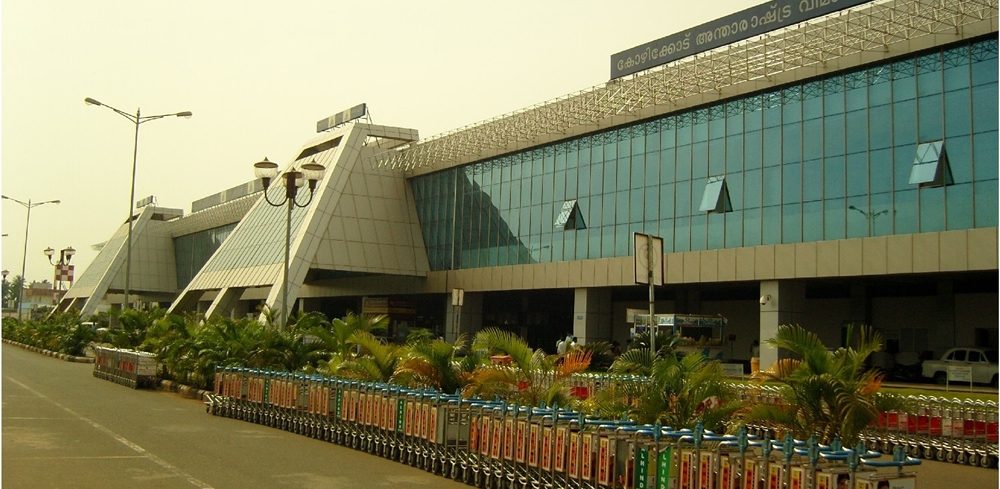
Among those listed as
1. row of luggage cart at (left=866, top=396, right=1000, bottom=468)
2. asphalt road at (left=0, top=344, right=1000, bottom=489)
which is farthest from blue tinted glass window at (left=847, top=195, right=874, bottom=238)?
asphalt road at (left=0, top=344, right=1000, bottom=489)

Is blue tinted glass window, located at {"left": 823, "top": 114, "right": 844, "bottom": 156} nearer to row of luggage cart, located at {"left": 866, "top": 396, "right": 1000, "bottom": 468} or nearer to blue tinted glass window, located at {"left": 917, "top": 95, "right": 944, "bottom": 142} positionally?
blue tinted glass window, located at {"left": 917, "top": 95, "right": 944, "bottom": 142}

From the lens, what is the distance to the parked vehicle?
1305 inches

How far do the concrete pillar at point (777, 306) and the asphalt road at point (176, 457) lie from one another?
20.2m

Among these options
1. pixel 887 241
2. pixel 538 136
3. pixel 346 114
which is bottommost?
pixel 887 241

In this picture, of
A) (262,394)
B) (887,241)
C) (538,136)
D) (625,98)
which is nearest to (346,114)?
(538,136)

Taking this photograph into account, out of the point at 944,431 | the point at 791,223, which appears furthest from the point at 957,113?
the point at 944,431

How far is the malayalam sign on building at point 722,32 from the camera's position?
31.9 metres

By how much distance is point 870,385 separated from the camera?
36.2ft

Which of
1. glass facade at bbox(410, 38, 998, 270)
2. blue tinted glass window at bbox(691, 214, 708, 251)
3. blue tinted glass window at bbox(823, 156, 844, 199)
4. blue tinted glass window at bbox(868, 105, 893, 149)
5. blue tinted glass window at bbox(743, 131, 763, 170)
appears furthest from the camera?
blue tinted glass window at bbox(691, 214, 708, 251)

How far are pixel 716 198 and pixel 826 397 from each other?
27800mm

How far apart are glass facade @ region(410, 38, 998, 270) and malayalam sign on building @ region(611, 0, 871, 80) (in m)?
3.17

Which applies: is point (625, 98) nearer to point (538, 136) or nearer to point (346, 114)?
point (538, 136)

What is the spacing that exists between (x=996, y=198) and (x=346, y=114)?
42246 mm

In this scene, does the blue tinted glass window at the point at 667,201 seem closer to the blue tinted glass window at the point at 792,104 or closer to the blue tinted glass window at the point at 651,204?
the blue tinted glass window at the point at 651,204
